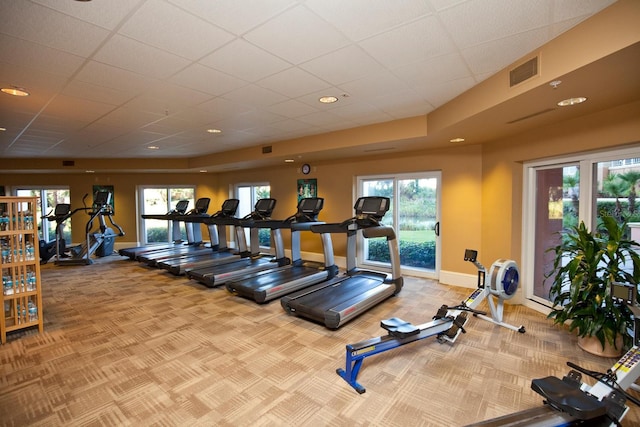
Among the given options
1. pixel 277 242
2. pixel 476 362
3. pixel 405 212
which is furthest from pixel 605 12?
pixel 277 242

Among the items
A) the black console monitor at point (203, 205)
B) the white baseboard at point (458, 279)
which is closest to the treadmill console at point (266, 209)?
the black console monitor at point (203, 205)

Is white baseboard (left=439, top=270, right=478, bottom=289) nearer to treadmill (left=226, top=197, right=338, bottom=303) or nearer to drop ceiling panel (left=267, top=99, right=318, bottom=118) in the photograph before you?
treadmill (left=226, top=197, right=338, bottom=303)

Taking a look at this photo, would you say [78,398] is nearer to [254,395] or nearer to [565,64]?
[254,395]

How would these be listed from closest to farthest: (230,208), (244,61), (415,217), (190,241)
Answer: (244,61), (415,217), (230,208), (190,241)

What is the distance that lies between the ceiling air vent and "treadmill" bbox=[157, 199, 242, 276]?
5.00 meters

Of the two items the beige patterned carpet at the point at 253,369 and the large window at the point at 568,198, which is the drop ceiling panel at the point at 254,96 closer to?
the beige patterned carpet at the point at 253,369

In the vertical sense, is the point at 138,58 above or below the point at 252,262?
above

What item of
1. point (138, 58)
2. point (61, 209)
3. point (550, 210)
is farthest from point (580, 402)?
point (61, 209)

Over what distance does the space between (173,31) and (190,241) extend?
7.06m

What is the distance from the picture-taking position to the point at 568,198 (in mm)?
3742

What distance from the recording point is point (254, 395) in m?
2.35

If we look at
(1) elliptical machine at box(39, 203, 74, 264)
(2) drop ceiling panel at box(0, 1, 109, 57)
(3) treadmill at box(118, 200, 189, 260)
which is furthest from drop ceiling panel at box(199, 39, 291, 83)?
(1) elliptical machine at box(39, 203, 74, 264)

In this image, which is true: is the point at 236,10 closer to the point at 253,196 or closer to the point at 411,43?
the point at 411,43

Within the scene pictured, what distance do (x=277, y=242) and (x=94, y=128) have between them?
3.61 m
